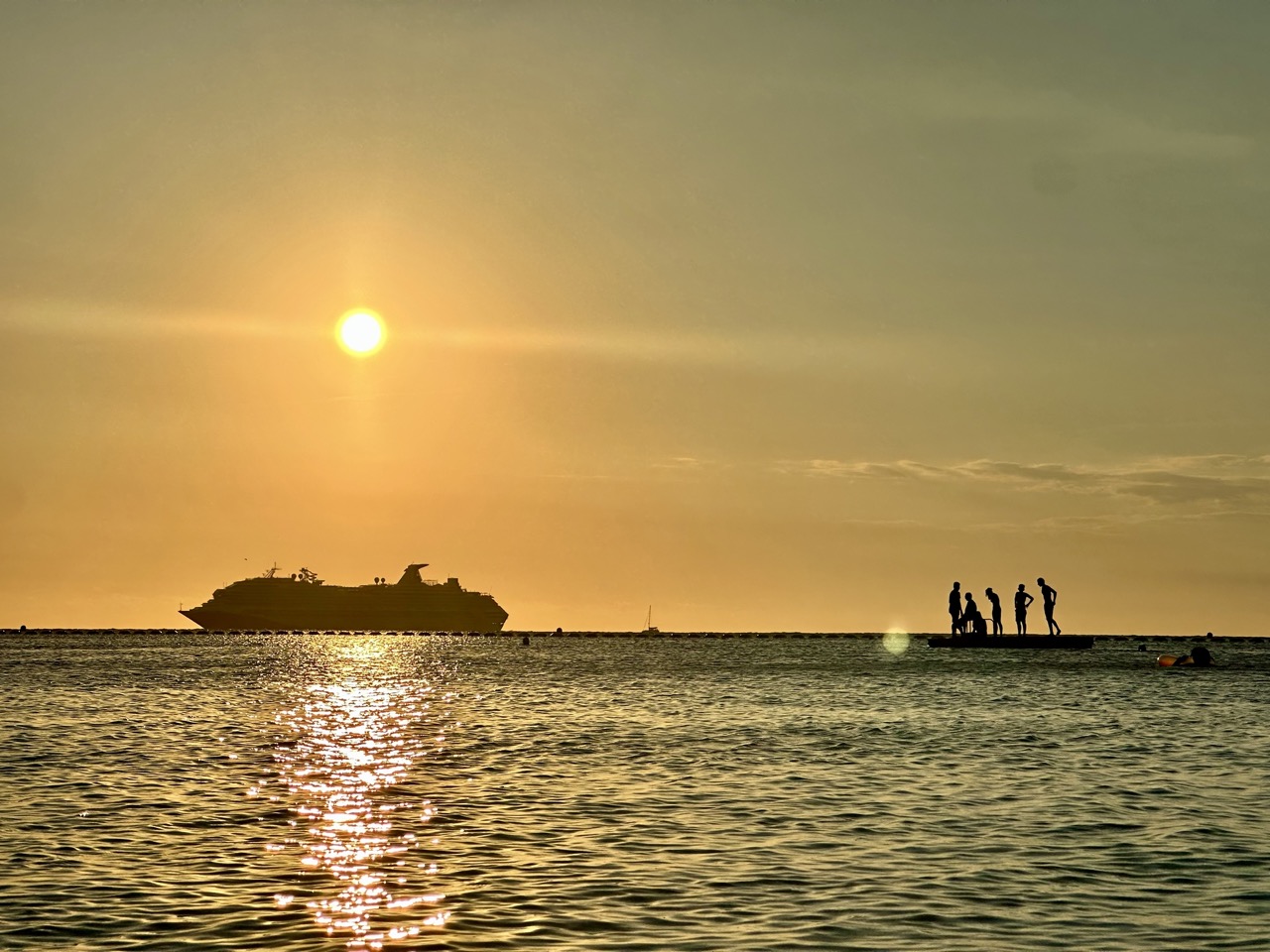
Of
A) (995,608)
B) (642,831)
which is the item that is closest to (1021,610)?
(995,608)

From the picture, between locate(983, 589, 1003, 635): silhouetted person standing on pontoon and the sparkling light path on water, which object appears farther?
locate(983, 589, 1003, 635): silhouetted person standing on pontoon

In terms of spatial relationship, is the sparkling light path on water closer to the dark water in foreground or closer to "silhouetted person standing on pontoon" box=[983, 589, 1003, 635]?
the dark water in foreground

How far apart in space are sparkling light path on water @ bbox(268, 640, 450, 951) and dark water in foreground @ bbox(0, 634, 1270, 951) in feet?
0.26

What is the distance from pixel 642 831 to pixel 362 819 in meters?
5.24

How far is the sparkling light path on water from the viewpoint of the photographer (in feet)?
56.9

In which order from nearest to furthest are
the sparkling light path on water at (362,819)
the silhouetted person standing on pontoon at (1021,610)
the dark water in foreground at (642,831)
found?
the dark water in foreground at (642,831) → the sparkling light path on water at (362,819) → the silhouetted person standing on pontoon at (1021,610)

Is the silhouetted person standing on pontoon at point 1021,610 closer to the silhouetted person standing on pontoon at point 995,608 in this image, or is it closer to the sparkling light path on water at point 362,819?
the silhouetted person standing on pontoon at point 995,608

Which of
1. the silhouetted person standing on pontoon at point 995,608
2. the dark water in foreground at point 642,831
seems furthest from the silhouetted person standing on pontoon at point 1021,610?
the dark water in foreground at point 642,831

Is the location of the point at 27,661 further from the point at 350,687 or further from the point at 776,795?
the point at 776,795

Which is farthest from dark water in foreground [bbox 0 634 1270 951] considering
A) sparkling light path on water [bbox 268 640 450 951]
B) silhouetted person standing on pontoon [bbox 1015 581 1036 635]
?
silhouetted person standing on pontoon [bbox 1015 581 1036 635]

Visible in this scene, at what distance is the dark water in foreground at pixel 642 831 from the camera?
16875 millimetres

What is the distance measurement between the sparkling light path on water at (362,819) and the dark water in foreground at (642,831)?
80 mm

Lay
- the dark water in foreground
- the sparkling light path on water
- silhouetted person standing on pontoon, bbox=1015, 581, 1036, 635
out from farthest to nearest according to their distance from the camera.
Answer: silhouetted person standing on pontoon, bbox=1015, 581, 1036, 635 < the sparkling light path on water < the dark water in foreground

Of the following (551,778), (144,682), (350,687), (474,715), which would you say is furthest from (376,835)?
(144,682)
